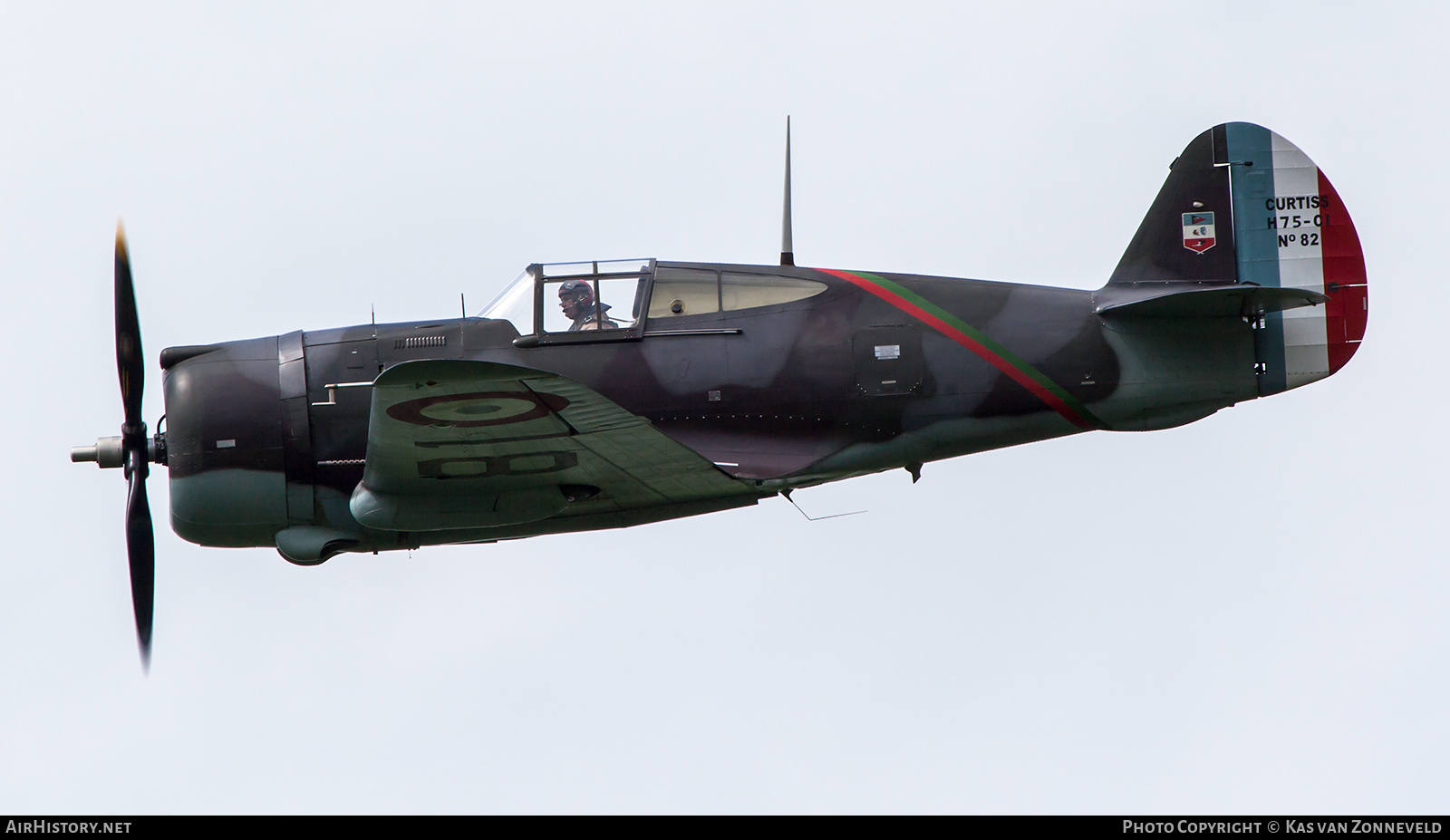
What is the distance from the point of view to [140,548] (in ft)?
48.5

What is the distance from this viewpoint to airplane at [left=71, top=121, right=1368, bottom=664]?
45.0ft

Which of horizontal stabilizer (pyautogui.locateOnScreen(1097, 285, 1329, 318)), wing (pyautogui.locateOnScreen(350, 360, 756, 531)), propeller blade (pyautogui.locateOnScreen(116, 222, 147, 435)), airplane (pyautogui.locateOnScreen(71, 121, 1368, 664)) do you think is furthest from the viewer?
propeller blade (pyautogui.locateOnScreen(116, 222, 147, 435))

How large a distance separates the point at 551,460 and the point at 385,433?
4.27ft

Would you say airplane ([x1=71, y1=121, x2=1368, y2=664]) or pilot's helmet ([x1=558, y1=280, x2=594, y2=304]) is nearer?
airplane ([x1=71, y1=121, x2=1368, y2=664])

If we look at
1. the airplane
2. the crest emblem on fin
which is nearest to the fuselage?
the airplane

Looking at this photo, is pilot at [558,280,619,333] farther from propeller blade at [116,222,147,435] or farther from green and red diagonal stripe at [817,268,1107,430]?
propeller blade at [116,222,147,435]

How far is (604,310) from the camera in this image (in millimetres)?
13859

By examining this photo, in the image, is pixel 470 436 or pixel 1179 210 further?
pixel 1179 210

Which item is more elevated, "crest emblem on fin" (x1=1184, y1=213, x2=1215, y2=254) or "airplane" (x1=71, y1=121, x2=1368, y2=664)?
"crest emblem on fin" (x1=1184, y1=213, x2=1215, y2=254)

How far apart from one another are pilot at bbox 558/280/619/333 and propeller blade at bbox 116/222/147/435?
12.0ft

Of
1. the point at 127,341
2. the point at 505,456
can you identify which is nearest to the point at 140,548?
the point at 127,341

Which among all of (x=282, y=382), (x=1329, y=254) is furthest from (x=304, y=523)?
(x=1329, y=254)

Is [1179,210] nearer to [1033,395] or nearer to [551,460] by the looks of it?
[1033,395]

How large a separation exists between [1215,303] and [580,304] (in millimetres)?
4989
